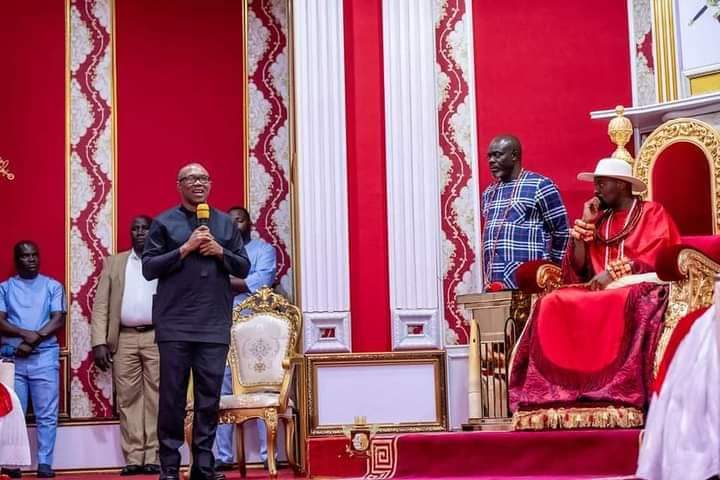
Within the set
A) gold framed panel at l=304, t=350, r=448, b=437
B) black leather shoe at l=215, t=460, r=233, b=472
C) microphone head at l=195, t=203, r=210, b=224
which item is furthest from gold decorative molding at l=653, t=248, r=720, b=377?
black leather shoe at l=215, t=460, r=233, b=472

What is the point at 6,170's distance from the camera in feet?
30.9

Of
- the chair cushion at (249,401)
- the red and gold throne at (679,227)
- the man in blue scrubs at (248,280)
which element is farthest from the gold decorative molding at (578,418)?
the man in blue scrubs at (248,280)

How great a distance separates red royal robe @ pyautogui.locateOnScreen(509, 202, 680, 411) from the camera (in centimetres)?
609

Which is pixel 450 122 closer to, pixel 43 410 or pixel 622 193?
pixel 622 193

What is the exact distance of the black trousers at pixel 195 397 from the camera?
6.39 meters

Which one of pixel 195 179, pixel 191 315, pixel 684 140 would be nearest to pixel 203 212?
pixel 195 179

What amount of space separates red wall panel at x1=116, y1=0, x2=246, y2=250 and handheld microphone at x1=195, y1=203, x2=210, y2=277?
122 inches

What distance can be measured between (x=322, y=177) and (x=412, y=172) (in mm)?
522

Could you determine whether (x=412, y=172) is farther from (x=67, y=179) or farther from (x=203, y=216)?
(x=67, y=179)

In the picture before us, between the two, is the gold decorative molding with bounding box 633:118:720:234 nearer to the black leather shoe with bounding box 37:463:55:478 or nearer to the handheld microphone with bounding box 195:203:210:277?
the handheld microphone with bounding box 195:203:210:277

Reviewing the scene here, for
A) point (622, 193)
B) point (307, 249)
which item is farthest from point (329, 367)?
point (622, 193)

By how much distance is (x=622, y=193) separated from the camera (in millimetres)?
6965

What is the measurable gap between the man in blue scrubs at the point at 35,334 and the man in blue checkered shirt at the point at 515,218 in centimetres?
318

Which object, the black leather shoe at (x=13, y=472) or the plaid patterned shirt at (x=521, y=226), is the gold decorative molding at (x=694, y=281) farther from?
the black leather shoe at (x=13, y=472)
